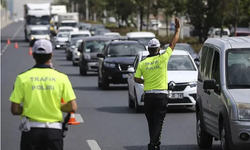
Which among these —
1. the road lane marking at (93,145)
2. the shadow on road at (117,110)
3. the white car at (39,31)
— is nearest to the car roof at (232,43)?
the road lane marking at (93,145)

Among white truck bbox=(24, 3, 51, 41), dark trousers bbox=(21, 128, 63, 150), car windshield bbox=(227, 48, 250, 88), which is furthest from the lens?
white truck bbox=(24, 3, 51, 41)

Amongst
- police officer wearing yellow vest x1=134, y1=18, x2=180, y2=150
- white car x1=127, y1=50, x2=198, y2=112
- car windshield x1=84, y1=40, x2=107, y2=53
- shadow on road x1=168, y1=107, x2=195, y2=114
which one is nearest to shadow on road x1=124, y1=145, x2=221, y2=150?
police officer wearing yellow vest x1=134, y1=18, x2=180, y2=150

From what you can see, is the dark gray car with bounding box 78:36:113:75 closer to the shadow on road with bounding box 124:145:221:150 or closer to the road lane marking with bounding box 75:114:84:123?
the road lane marking with bounding box 75:114:84:123

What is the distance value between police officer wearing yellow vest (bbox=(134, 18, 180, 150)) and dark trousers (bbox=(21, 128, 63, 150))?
11.7 ft

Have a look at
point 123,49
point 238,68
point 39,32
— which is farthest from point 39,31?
point 238,68

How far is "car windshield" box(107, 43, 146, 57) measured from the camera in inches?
979

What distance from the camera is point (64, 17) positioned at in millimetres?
89188

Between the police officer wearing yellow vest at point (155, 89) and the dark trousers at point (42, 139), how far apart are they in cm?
356

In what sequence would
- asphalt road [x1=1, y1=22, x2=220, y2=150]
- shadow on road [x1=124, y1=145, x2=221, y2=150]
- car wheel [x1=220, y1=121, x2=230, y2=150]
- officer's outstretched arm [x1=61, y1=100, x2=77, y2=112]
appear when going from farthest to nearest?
asphalt road [x1=1, y1=22, x2=220, y2=150] → shadow on road [x1=124, y1=145, x2=221, y2=150] → car wheel [x1=220, y1=121, x2=230, y2=150] → officer's outstretched arm [x1=61, y1=100, x2=77, y2=112]

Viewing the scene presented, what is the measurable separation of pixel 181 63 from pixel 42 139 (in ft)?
39.5

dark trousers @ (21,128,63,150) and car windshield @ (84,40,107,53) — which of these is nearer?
dark trousers @ (21,128,63,150)

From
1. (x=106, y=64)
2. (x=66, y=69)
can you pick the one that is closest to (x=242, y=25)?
(x=66, y=69)

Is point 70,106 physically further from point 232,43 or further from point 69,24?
point 69,24

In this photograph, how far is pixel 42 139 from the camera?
665cm
